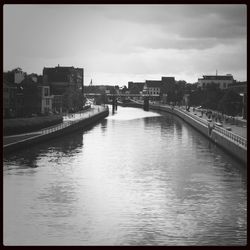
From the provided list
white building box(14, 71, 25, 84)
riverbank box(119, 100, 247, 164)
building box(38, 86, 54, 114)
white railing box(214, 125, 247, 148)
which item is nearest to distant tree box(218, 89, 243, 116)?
riverbank box(119, 100, 247, 164)

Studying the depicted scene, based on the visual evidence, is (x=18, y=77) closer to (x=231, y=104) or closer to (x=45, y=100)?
(x=45, y=100)

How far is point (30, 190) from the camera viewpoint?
125 ft

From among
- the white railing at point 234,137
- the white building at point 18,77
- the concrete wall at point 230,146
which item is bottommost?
the concrete wall at point 230,146

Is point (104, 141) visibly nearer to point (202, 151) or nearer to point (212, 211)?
point (202, 151)

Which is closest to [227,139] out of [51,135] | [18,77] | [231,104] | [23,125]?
[51,135]

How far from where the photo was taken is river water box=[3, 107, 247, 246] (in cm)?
2792

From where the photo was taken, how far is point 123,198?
36094 millimetres

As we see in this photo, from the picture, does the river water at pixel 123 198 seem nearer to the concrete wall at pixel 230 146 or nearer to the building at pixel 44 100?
the concrete wall at pixel 230 146

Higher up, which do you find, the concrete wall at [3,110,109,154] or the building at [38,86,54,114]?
the building at [38,86,54,114]

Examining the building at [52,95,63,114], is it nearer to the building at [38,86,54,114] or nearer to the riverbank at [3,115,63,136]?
the building at [38,86,54,114]

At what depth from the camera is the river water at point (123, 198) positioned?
2792 centimetres

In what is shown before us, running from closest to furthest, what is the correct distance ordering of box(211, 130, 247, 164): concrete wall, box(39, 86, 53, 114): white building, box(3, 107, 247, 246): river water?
1. box(3, 107, 247, 246): river water
2. box(211, 130, 247, 164): concrete wall
3. box(39, 86, 53, 114): white building

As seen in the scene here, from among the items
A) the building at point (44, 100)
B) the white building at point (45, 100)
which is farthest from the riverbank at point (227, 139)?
the white building at point (45, 100)

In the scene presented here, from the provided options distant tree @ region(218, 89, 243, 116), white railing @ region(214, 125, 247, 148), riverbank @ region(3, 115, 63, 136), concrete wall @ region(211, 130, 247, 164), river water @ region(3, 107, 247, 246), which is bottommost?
river water @ region(3, 107, 247, 246)
